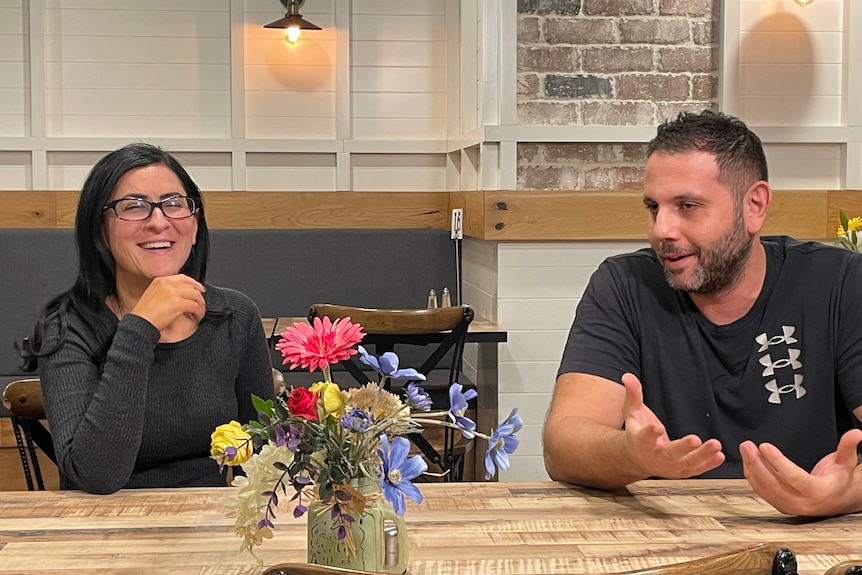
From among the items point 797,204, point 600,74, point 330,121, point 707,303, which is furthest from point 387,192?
point 707,303

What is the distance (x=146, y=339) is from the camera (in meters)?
1.98

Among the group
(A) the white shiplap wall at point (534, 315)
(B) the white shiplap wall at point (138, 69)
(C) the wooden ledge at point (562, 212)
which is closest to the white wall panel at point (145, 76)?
(B) the white shiplap wall at point (138, 69)

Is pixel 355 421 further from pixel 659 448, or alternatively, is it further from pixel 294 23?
pixel 294 23

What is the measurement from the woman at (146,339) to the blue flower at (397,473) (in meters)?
0.81

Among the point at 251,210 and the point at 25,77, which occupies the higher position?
the point at 25,77

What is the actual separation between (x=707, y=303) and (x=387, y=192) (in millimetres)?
3478

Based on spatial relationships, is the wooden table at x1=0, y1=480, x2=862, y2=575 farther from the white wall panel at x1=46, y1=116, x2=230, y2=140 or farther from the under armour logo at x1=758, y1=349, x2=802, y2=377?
the white wall panel at x1=46, y1=116, x2=230, y2=140

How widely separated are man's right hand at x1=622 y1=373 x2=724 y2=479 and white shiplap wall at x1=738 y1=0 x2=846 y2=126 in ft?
9.43

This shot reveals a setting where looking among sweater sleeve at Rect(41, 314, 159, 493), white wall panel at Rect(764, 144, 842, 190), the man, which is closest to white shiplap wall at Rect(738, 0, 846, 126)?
white wall panel at Rect(764, 144, 842, 190)

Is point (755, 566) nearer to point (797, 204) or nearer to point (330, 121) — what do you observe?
point (797, 204)

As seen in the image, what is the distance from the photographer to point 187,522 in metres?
1.62

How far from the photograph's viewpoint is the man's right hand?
5.08 feet

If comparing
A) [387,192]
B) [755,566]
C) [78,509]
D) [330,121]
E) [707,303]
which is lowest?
[78,509]

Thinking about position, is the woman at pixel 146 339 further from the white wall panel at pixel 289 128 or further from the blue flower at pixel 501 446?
the white wall panel at pixel 289 128
